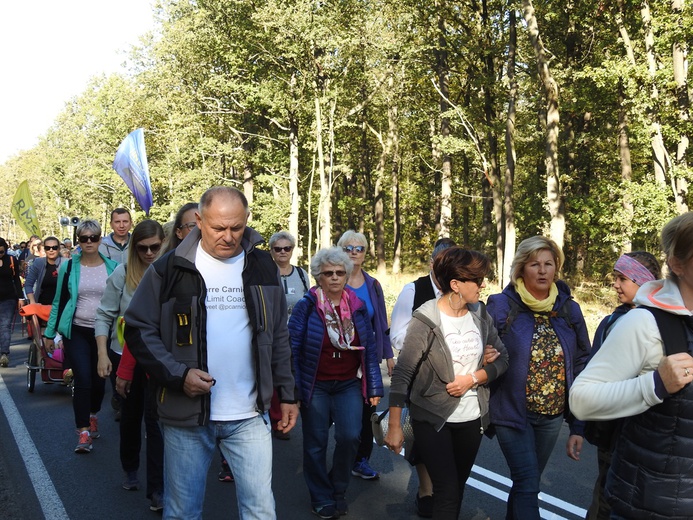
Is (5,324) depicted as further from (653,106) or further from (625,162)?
(625,162)

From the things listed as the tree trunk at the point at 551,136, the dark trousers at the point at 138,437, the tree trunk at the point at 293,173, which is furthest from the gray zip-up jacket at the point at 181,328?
the tree trunk at the point at 293,173

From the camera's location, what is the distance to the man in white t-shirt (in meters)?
3.56

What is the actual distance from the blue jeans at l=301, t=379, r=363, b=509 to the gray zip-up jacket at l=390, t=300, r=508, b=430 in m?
1.31

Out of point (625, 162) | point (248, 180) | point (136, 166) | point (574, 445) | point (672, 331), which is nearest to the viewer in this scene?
point (672, 331)

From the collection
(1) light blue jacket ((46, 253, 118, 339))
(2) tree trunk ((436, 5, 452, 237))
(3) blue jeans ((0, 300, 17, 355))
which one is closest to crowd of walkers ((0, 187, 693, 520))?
(1) light blue jacket ((46, 253, 118, 339))

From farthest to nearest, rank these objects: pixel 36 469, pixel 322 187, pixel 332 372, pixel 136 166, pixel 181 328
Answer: pixel 322 187 < pixel 136 166 < pixel 36 469 < pixel 332 372 < pixel 181 328

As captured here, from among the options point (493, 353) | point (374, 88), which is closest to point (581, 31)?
point (374, 88)

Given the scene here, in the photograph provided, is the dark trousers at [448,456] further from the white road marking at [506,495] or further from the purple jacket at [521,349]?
the white road marking at [506,495]

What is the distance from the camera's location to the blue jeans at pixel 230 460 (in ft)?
12.2

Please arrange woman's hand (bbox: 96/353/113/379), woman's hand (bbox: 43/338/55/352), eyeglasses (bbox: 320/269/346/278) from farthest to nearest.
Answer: woman's hand (bbox: 43/338/55/352)
woman's hand (bbox: 96/353/113/379)
eyeglasses (bbox: 320/269/346/278)

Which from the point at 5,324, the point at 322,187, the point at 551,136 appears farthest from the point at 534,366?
the point at 322,187

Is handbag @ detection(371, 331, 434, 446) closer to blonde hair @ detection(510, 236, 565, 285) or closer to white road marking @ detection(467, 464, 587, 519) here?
blonde hair @ detection(510, 236, 565, 285)

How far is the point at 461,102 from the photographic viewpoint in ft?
121

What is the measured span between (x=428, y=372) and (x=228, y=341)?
51.0 inches
